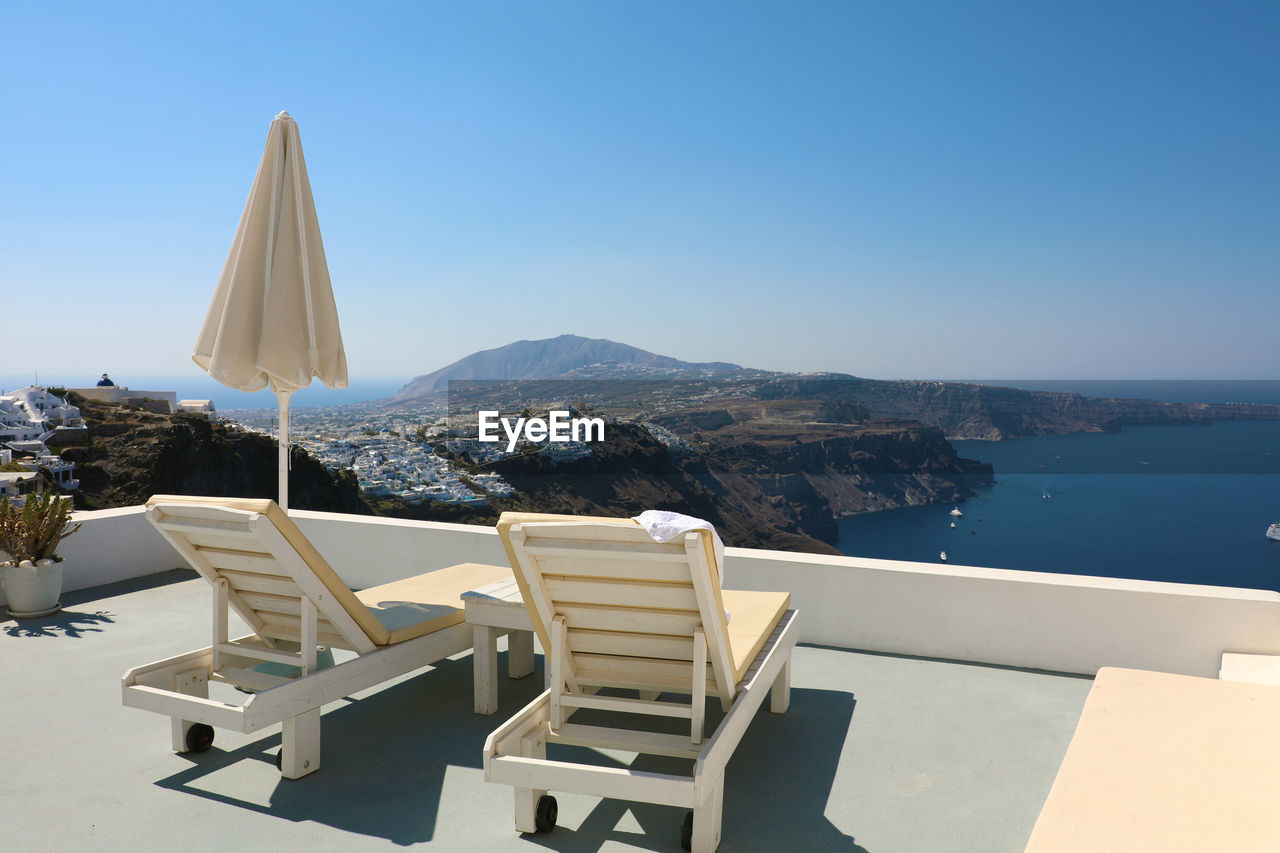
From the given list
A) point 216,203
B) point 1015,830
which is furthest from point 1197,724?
point 216,203

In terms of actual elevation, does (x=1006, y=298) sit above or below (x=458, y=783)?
above

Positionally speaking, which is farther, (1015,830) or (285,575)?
(285,575)

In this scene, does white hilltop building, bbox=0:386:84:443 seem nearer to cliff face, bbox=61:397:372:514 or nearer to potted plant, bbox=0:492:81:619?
cliff face, bbox=61:397:372:514

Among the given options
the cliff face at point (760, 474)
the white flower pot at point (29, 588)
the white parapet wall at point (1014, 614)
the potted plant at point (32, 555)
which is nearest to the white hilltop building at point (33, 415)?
the potted plant at point (32, 555)

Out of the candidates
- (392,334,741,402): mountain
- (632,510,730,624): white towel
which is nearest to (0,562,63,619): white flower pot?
(632,510,730,624): white towel

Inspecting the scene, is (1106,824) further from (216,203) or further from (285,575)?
(216,203)

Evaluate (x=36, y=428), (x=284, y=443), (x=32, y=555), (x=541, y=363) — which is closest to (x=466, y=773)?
(x=284, y=443)

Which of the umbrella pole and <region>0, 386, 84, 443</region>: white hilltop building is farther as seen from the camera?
<region>0, 386, 84, 443</region>: white hilltop building
